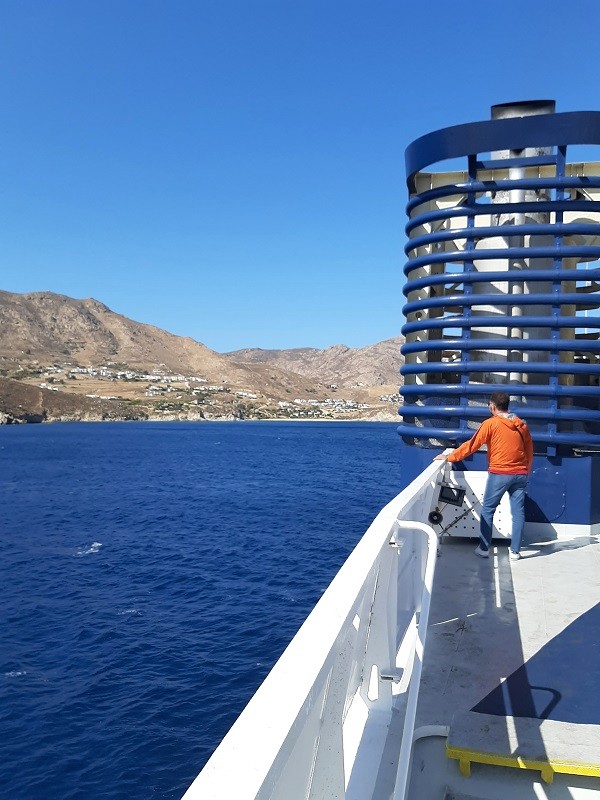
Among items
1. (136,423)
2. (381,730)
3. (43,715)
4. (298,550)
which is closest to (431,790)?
(381,730)

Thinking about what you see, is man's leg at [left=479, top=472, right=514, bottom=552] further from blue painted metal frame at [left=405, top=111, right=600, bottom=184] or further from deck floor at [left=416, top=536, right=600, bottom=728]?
blue painted metal frame at [left=405, top=111, right=600, bottom=184]

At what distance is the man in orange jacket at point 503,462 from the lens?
288 inches

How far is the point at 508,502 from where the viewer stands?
7855mm

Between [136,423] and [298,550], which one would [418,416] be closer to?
[298,550]

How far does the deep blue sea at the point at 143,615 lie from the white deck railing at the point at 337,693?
8271 millimetres

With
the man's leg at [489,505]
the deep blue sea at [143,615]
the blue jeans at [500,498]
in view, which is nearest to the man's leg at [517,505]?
the blue jeans at [500,498]

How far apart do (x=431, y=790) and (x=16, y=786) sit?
9.78 m

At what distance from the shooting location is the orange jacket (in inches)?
288

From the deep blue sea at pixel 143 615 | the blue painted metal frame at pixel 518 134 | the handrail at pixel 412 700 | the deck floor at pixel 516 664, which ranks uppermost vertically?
the blue painted metal frame at pixel 518 134

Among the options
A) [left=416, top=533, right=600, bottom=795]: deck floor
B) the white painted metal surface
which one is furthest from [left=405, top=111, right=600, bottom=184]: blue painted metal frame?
[left=416, top=533, right=600, bottom=795]: deck floor

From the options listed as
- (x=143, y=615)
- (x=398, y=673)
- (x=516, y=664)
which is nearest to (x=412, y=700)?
(x=398, y=673)

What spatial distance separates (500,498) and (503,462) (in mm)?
487

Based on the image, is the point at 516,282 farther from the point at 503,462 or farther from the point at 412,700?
the point at 412,700

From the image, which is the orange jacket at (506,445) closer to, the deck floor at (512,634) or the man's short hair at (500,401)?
the man's short hair at (500,401)
